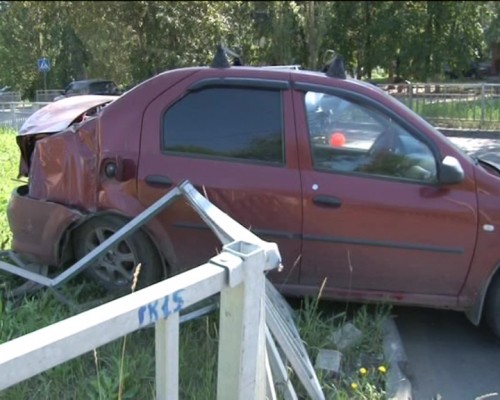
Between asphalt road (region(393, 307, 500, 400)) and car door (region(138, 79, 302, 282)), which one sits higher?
car door (region(138, 79, 302, 282))

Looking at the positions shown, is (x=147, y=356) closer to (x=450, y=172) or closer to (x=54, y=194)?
(x=54, y=194)

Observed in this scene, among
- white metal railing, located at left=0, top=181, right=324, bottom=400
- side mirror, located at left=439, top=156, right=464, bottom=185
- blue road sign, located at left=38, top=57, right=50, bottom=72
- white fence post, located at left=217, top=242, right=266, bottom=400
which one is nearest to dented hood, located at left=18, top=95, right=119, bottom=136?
blue road sign, located at left=38, top=57, right=50, bottom=72

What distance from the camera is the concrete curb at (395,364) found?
10.9 feet

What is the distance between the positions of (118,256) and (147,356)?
3.49 ft

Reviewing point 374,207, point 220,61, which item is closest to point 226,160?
point 220,61

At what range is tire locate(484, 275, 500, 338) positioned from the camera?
3.78 m

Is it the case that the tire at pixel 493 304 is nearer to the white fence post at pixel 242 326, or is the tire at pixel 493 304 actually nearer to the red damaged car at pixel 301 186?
the red damaged car at pixel 301 186

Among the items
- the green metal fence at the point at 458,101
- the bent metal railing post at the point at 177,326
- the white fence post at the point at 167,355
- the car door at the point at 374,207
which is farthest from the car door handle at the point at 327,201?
the green metal fence at the point at 458,101

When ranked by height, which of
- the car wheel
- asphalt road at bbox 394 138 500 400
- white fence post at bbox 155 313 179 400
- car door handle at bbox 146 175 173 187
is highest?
car door handle at bbox 146 175 173 187

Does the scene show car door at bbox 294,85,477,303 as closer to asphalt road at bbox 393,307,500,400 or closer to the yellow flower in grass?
asphalt road at bbox 393,307,500,400

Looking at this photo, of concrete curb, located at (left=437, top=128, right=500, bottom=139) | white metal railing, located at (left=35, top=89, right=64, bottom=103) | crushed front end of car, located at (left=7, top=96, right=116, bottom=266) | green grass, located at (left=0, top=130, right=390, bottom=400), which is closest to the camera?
green grass, located at (left=0, top=130, right=390, bottom=400)

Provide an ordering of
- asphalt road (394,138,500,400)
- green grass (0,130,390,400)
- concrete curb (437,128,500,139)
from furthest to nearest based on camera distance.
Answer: concrete curb (437,128,500,139), asphalt road (394,138,500,400), green grass (0,130,390,400)

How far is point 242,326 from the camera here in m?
2.08

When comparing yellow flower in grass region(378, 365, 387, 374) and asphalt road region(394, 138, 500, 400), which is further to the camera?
asphalt road region(394, 138, 500, 400)
